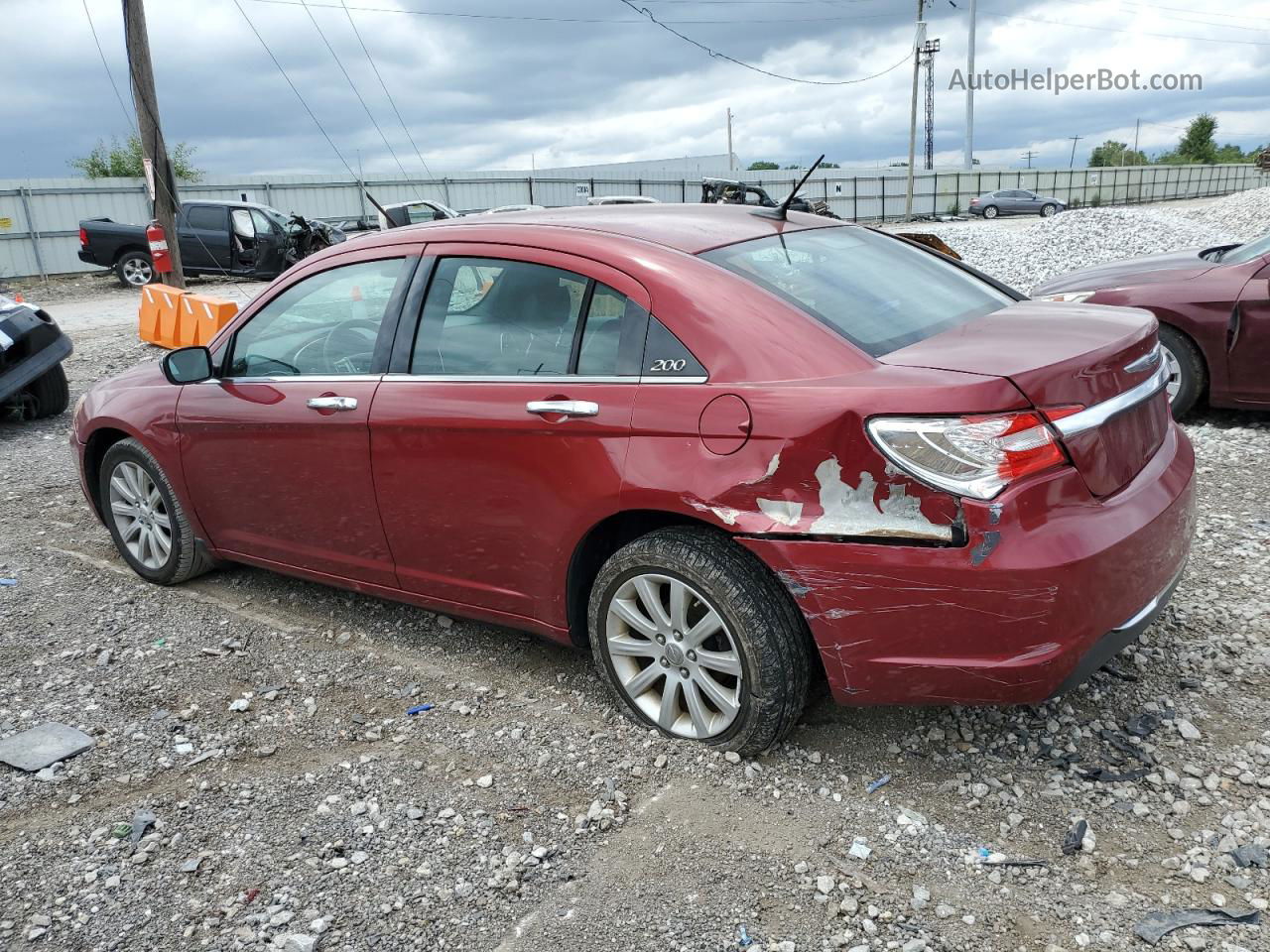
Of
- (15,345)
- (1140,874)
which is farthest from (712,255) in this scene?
(15,345)

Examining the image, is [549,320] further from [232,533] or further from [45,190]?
[45,190]

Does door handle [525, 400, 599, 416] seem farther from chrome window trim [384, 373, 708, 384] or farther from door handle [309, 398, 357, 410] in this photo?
door handle [309, 398, 357, 410]

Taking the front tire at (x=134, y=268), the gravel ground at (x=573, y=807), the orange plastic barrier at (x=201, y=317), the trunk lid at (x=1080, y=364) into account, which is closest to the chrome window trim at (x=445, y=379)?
the trunk lid at (x=1080, y=364)

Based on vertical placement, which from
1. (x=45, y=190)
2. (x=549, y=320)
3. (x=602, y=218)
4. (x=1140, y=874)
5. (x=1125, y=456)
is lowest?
(x=1140, y=874)

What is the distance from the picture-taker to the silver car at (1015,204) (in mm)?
45000

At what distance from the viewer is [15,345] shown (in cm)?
853

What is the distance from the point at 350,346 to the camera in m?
3.90

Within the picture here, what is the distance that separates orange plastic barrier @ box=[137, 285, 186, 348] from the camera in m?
11.4

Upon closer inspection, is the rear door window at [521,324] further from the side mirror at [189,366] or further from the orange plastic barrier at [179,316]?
the orange plastic barrier at [179,316]

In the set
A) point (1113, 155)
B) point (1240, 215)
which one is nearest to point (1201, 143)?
point (1113, 155)

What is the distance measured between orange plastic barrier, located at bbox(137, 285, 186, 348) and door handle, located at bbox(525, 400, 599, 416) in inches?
373

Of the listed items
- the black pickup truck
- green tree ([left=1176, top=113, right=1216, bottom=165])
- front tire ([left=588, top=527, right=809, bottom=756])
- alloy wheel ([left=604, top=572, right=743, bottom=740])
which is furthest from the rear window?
green tree ([left=1176, top=113, right=1216, bottom=165])

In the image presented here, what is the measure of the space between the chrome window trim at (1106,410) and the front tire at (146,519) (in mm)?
3787

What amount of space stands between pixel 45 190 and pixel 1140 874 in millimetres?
28738
